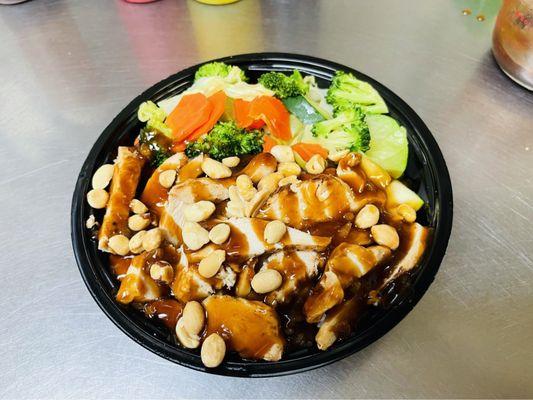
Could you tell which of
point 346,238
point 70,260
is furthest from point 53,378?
point 346,238

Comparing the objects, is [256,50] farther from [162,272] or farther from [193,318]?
[193,318]

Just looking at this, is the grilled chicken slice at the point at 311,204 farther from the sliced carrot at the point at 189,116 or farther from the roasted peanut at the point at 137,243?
the sliced carrot at the point at 189,116

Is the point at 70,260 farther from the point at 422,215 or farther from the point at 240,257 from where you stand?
the point at 422,215

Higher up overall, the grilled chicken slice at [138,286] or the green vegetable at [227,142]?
the green vegetable at [227,142]

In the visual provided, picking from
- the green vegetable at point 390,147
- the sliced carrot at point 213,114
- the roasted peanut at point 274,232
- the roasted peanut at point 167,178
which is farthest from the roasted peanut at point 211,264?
the green vegetable at point 390,147

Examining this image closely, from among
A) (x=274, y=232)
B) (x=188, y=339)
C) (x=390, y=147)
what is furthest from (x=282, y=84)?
(x=188, y=339)

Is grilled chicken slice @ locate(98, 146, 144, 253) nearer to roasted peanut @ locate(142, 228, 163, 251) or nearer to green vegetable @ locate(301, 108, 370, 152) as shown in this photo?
roasted peanut @ locate(142, 228, 163, 251)

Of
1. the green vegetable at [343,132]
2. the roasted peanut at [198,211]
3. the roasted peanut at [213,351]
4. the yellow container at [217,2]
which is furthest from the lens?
the yellow container at [217,2]
